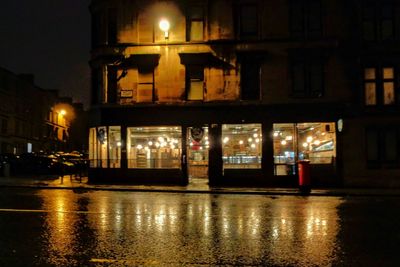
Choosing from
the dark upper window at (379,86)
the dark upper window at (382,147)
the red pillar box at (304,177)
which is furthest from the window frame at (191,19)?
the dark upper window at (382,147)

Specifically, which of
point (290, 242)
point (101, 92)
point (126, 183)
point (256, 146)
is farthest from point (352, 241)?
point (101, 92)

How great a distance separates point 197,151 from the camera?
26.8 m

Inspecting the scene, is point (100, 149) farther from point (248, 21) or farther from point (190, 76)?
point (248, 21)

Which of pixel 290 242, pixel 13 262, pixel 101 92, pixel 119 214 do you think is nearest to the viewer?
pixel 13 262

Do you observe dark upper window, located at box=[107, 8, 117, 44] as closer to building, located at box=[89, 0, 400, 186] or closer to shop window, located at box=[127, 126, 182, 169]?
building, located at box=[89, 0, 400, 186]

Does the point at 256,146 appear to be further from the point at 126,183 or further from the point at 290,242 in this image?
the point at 290,242

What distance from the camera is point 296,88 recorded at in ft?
85.3

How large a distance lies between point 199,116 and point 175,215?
1379 cm

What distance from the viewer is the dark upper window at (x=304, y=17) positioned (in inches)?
1030

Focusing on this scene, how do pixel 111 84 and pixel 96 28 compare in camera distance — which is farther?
pixel 96 28

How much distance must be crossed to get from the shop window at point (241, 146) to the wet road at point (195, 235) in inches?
425

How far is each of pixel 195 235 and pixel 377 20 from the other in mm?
20736

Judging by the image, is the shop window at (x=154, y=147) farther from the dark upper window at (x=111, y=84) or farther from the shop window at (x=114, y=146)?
the dark upper window at (x=111, y=84)

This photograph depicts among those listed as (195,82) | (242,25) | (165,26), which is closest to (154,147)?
(195,82)
